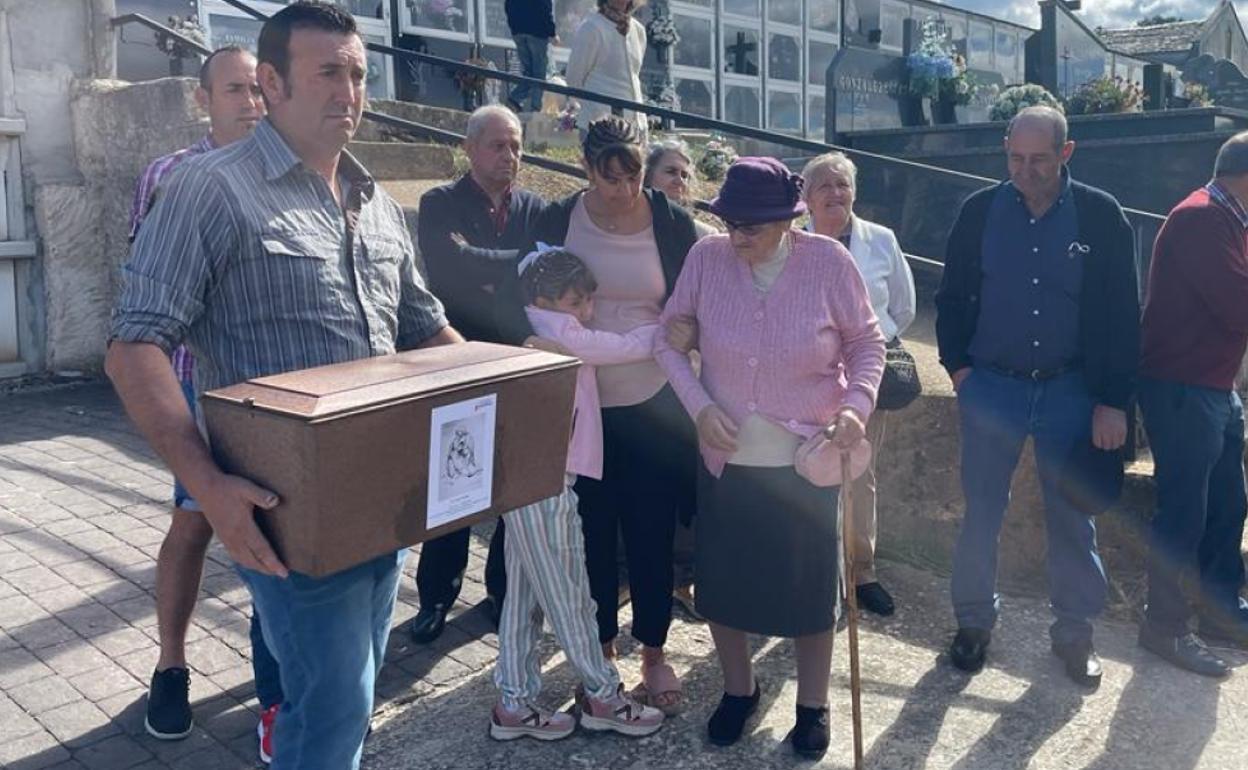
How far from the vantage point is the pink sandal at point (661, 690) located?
3.68 meters

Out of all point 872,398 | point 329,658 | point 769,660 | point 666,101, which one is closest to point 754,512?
point 872,398

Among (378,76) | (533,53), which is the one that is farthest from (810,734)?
(378,76)

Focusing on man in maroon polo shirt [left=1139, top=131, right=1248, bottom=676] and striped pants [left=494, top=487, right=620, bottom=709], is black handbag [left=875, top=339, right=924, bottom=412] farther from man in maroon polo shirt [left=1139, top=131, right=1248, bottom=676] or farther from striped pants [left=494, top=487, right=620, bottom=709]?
striped pants [left=494, top=487, right=620, bottom=709]

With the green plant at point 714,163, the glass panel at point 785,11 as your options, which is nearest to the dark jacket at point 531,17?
the green plant at point 714,163

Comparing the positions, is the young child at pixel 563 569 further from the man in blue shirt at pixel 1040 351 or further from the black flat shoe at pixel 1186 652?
the black flat shoe at pixel 1186 652

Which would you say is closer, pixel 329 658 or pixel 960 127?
pixel 329 658

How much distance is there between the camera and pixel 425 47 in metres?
12.0

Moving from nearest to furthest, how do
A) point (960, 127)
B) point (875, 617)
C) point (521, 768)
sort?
point (521, 768)
point (875, 617)
point (960, 127)

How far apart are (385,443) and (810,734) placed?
6.23ft

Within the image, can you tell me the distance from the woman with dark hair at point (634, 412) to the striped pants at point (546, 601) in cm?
18

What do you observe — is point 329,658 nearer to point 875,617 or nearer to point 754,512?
point 754,512

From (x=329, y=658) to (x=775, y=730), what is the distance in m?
1.77

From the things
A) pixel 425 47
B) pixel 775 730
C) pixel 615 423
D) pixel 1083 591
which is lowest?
pixel 775 730

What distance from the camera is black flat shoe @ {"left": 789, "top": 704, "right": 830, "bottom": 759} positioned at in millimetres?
Result: 3393
